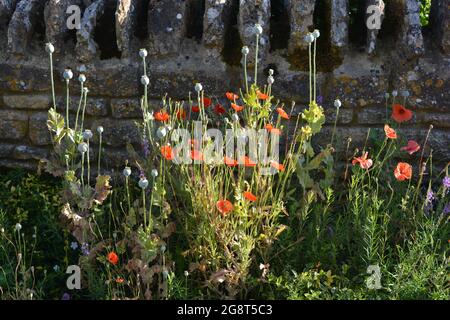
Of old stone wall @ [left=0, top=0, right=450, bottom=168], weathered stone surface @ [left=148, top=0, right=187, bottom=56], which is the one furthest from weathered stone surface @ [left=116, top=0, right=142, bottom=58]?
weathered stone surface @ [left=148, top=0, right=187, bottom=56]

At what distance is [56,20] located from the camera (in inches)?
205

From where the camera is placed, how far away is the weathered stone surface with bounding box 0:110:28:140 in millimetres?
5422

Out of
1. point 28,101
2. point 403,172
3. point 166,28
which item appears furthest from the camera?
point 28,101

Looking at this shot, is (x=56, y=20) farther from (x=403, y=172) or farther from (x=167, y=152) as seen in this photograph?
(x=403, y=172)

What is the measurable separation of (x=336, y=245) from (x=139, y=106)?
1608 mm

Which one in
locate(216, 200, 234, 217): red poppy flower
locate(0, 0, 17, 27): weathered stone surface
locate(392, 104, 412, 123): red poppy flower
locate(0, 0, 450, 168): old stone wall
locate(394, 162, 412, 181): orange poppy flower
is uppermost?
locate(0, 0, 17, 27): weathered stone surface

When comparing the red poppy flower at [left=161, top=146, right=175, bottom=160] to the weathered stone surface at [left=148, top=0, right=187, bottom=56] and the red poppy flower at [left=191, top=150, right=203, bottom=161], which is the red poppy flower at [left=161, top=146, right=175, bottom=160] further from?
the weathered stone surface at [left=148, top=0, right=187, bottom=56]

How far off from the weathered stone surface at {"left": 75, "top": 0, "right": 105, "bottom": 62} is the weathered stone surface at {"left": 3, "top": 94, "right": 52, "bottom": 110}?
0.40 m

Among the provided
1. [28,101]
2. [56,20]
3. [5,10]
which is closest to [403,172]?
[56,20]

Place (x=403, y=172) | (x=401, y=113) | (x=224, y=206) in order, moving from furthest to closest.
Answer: (x=401, y=113)
(x=403, y=172)
(x=224, y=206)

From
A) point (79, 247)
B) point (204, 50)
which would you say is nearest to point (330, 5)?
point (204, 50)

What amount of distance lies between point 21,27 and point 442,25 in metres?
2.65

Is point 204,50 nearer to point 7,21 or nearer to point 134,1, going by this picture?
point 134,1

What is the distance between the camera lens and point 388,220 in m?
4.29
